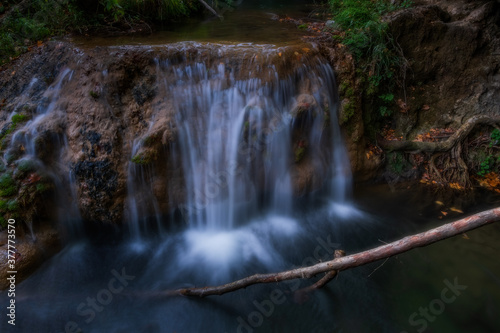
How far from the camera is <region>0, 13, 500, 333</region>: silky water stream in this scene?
3529 millimetres

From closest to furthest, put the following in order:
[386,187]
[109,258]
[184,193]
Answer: [109,258] < [184,193] < [386,187]

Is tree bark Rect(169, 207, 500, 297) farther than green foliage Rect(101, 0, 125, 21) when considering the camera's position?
No

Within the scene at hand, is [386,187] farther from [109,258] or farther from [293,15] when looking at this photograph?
[293,15]

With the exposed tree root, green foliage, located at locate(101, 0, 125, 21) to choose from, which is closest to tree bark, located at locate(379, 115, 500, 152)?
the exposed tree root

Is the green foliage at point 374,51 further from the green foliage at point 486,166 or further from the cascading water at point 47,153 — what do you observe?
the cascading water at point 47,153

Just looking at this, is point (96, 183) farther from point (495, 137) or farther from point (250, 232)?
point (495, 137)

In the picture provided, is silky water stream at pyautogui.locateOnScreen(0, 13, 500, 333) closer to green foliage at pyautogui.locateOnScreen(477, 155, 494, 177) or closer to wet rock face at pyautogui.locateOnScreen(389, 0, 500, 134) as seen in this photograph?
green foliage at pyautogui.locateOnScreen(477, 155, 494, 177)

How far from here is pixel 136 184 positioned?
178 inches

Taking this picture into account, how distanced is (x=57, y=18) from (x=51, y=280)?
17.8 feet

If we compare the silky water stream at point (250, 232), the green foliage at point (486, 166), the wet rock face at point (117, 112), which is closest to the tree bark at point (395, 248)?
the silky water stream at point (250, 232)

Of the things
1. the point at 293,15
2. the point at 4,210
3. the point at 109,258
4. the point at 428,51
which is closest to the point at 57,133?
the point at 4,210

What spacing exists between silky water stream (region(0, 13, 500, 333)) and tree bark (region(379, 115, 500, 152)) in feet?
2.91

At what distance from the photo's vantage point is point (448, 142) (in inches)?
221

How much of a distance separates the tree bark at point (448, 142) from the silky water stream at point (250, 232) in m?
0.89
